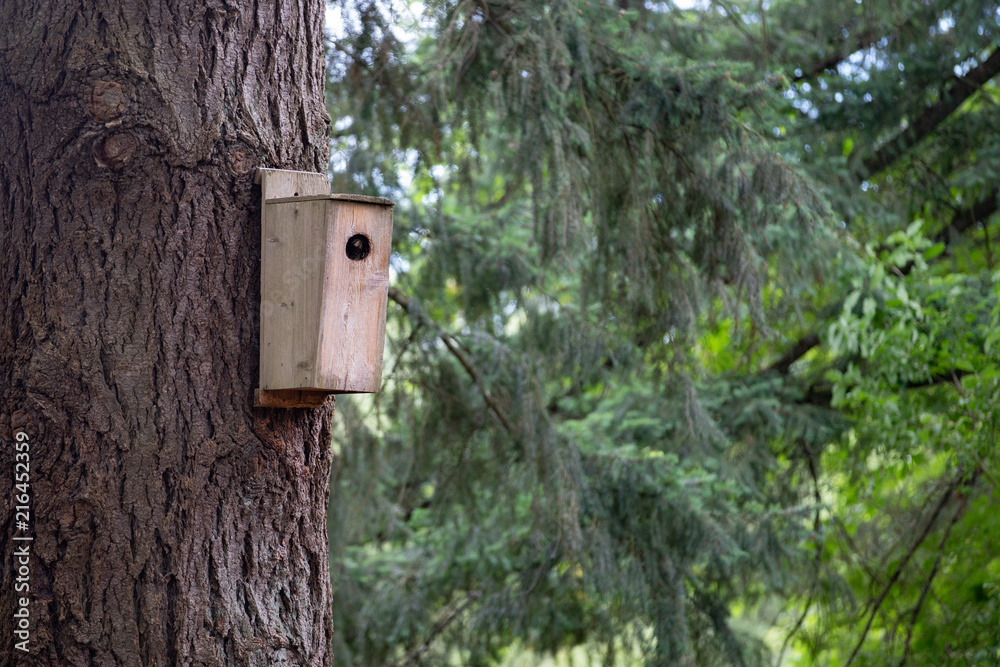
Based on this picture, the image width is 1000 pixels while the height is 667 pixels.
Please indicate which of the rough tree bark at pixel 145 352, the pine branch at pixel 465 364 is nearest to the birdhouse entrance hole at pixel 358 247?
the rough tree bark at pixel 145 352

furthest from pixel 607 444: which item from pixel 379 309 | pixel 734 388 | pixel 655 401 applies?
pixel 379 309

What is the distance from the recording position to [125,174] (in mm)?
1574

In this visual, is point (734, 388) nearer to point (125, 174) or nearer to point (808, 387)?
point (808, 387)

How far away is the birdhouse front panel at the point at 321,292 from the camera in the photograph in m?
1.62

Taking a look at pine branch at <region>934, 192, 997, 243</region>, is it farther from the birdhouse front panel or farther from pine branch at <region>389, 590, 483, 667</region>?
the birdhouse front panel

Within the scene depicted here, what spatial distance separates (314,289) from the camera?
1.67 m

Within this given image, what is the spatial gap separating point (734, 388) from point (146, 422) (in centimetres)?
413

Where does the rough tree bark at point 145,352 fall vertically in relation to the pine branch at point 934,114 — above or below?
below

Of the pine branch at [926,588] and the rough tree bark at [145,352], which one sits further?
the pine branch at [926,588]

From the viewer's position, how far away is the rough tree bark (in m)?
1.49

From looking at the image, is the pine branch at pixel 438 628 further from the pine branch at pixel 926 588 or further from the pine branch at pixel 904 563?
the pine branch at pixel 926 588

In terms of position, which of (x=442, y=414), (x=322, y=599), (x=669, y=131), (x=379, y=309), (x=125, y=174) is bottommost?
(x=322, y=599)

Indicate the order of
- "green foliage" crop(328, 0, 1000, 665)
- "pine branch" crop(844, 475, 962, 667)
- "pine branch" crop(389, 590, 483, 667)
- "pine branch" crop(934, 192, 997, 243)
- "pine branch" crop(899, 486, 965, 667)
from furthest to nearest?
1. "pine branch" crop(934, 192, 997, 243)
2. "pine branch" crop(389, 590, 483, 667)
3. "pine branch" crop(844, 475, 962, 667)
4. "pine branch" crop(899, 486, 965, 667)
5. "green foliage" crop(328, 0, 1000, 665)

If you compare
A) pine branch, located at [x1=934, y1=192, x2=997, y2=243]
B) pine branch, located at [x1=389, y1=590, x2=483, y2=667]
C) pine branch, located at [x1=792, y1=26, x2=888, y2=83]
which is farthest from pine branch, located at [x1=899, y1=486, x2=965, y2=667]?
pine branch, located at [x1=792, y1=26, x2=888, y2=83]
